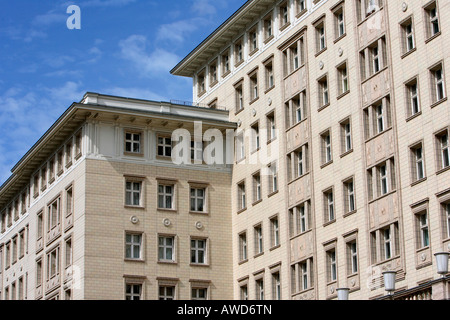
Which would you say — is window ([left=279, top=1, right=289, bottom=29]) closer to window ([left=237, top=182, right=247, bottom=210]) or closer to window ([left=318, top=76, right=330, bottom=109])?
window ([left=318, top=76, right=330, bottom=109])

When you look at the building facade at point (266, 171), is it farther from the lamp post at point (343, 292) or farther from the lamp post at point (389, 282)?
the lamp post at point (389, 282)

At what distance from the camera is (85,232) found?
5350 cm

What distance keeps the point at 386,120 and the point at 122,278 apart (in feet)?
58.9

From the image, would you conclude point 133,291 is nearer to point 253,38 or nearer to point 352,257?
point 352,257

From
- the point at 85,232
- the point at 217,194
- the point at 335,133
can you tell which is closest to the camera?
the point at 335,133

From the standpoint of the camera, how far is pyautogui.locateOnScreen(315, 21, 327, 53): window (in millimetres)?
50531

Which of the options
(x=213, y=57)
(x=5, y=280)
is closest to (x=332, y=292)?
(x=213, y=57)

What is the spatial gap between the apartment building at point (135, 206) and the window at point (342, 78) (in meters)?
11.2

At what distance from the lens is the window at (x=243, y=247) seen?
56.1 metres

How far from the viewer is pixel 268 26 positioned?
2207 inches

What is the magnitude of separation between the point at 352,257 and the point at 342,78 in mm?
9030

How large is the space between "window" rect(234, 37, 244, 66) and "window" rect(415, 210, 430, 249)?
2019 cm
